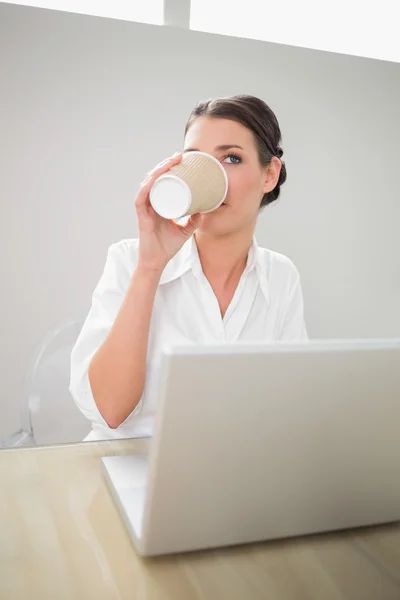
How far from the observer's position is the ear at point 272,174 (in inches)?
64.8

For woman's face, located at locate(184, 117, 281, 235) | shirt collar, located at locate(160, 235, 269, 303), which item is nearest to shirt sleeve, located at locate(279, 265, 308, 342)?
shirt collar, located at locate(160, 235, 269, 303)

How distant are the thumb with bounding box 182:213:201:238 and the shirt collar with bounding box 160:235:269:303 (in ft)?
0.48

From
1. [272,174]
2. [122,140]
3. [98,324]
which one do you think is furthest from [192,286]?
[122,140]

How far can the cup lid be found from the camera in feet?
3.83

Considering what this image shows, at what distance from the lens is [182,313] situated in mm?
1509

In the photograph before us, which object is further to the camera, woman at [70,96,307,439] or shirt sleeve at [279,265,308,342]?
shirt sleeve at [279,265,308,342]

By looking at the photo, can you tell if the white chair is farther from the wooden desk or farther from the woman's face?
the wooden desk

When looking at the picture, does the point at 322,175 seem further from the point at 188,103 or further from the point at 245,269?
the point at 245,269

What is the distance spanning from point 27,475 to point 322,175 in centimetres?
246

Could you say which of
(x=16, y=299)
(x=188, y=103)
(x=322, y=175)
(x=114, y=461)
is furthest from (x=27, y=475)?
(x=322, y=175)

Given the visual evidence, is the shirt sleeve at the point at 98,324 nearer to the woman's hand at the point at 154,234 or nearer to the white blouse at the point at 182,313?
the white blouse at the point at 182,313

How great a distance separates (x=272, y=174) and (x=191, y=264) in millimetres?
381

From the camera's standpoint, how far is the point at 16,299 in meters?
2.54

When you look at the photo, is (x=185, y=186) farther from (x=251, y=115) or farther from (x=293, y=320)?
(x=293, y=320)
